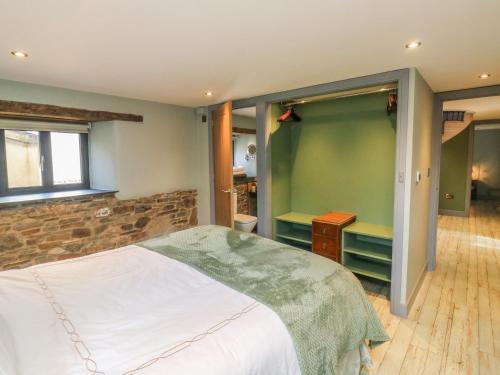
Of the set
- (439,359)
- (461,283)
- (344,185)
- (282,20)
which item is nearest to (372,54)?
(282,20)

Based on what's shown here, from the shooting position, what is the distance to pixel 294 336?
130cm

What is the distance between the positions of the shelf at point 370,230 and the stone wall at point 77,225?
2.36 m

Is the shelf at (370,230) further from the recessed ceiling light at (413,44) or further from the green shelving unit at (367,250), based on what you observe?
the recessed ceiling light at (413,44)

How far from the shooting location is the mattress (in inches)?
40.9

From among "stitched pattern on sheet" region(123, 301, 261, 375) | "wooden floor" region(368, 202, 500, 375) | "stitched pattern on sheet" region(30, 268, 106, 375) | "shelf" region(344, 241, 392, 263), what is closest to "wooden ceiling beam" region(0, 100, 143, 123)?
"stitched pattern on sheet" region(30, 268, 106, 375)

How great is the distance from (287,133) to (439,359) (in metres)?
2.84

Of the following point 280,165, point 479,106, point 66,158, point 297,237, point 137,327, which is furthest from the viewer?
point 479,106

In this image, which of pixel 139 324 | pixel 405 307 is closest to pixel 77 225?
pixel 139 324

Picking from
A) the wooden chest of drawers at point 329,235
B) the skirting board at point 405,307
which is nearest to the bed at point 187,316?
the skirting board at point 405,307

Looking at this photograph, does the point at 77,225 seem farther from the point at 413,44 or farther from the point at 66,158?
the point at 413,44

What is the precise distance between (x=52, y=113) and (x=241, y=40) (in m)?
2.25

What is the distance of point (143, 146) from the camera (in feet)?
12.1

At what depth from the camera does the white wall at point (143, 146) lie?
129 inches

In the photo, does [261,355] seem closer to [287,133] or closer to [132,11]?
[132,11]
